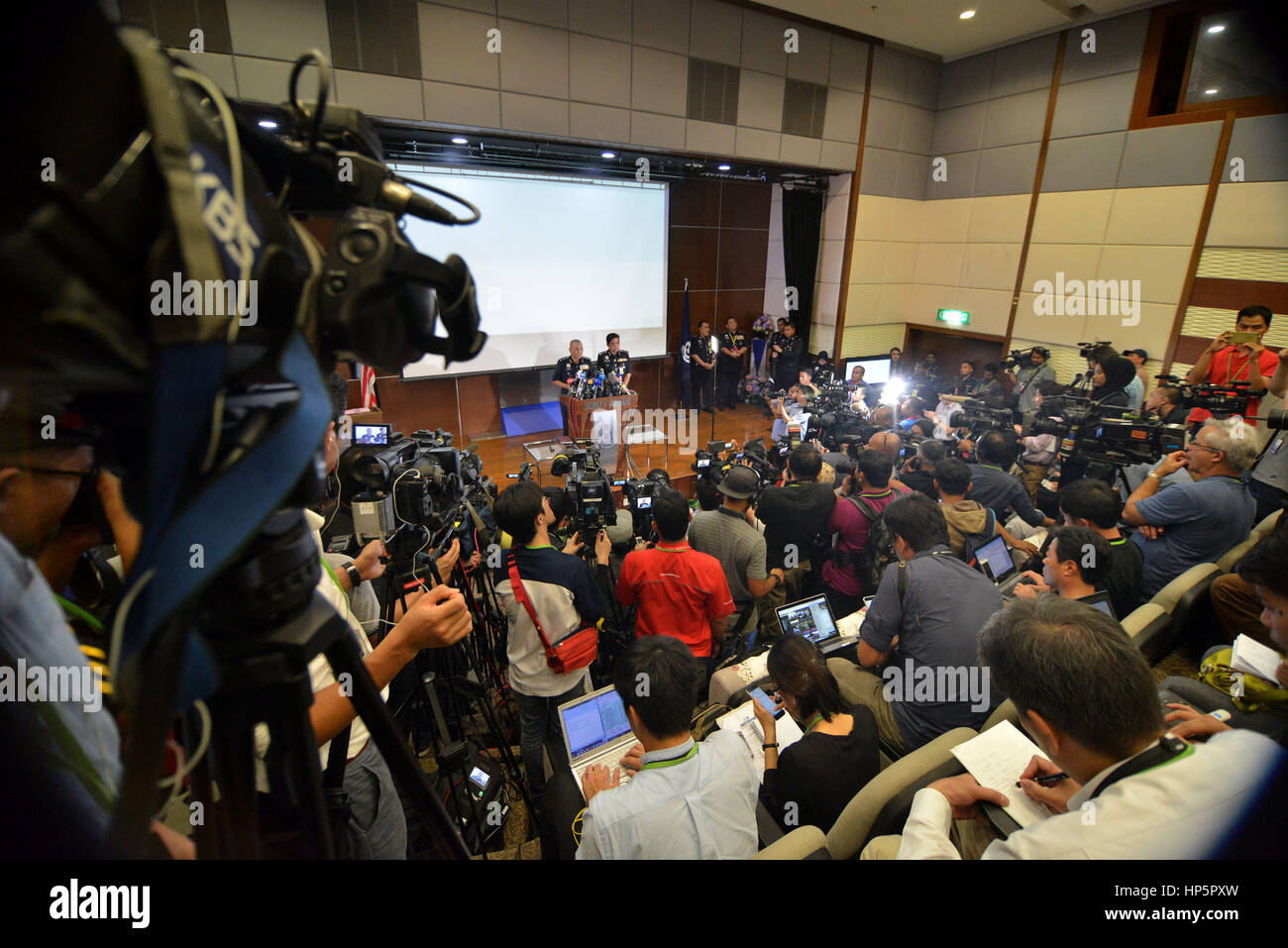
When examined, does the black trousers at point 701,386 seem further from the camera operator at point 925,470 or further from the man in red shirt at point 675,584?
the man in red shirt at point 675,584

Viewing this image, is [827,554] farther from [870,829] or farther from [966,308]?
[966,308]

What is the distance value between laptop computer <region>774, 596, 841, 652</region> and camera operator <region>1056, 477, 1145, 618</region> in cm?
123

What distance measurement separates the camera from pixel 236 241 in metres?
0.41

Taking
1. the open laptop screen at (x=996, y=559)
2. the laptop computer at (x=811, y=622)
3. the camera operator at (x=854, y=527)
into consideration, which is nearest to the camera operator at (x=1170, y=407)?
the open laptop screen at (x=996, y=559)

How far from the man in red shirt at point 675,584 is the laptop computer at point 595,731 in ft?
1.49

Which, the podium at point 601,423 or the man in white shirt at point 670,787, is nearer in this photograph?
the man in white shirt at point 670,787

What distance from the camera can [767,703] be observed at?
2031mm

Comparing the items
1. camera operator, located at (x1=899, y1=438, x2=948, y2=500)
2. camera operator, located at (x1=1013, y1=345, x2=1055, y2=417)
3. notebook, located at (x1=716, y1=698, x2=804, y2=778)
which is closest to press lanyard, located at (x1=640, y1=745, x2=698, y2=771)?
notebook, located at (x1=716, y1=698, x2=804, y2=778)

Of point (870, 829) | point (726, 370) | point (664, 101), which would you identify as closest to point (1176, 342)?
point (726, 370)

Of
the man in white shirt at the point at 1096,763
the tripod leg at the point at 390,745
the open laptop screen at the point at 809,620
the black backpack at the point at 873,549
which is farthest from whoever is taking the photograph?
the black backpack at the point at 873,549

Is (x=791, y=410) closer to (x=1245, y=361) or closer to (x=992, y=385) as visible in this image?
(x=992, y=385)

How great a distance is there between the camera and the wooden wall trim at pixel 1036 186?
22.4 ft

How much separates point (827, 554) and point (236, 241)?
3328mm

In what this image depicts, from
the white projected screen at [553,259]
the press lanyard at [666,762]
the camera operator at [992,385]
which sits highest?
the white projected screen at [553,259]
